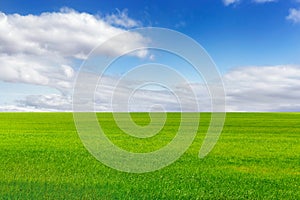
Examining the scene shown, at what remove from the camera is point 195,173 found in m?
18.3

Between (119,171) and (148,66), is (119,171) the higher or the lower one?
the lower one

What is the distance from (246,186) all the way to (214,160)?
7.34 metres

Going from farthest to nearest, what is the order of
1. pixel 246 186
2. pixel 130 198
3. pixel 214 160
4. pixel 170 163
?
1. pixel 214 160
2. pixel 170 163
3. pixel 246 186
4. pixel 130 198

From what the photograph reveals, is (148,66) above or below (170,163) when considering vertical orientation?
above

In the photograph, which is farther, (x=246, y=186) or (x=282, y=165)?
(x=282, y=165)

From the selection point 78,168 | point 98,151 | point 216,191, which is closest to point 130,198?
point 216,191

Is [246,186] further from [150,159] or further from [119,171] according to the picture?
[150,159]

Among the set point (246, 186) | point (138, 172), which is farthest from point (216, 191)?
point (138, 172)

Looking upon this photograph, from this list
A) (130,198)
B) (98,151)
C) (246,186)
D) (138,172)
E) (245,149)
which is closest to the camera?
(130,198)

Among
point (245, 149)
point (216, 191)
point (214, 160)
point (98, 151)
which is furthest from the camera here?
point (245, 149)

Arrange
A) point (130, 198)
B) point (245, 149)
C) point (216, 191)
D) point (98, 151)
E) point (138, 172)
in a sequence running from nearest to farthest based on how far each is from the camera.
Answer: point (130, 198)
point (216, 191)
point (138, 172)
point (98, 151)
point (245, 149)

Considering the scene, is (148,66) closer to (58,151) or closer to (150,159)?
(150,159)

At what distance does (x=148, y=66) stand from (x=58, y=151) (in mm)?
13280

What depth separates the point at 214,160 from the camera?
76.0 ft
